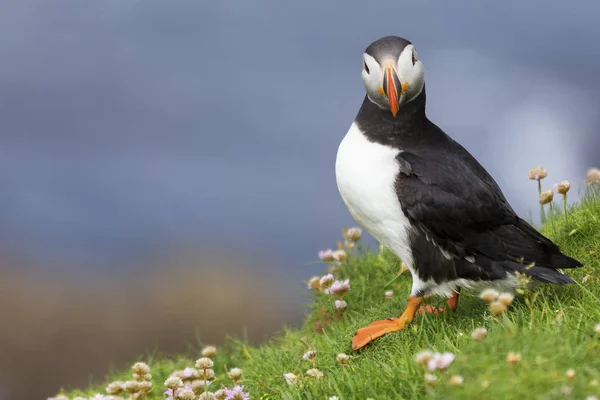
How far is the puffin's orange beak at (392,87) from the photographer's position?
16.9ft

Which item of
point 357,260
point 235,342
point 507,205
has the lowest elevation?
point 235,342

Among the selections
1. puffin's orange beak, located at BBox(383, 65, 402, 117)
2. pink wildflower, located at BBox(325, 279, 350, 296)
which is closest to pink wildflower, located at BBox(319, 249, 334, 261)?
pink wildflower, located at BBox(325, 279, 350, 296)

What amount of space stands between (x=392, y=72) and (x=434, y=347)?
6.42 feet

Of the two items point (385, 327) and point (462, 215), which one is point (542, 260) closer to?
point (462, 215)

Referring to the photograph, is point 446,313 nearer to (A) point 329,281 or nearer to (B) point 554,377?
(A) point 329,281

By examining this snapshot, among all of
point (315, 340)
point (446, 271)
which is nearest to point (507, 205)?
point (446, 271)

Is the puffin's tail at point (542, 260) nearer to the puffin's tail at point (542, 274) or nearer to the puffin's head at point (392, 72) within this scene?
the puffin's tail at point (542, 274)

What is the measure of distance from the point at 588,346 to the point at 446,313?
236 centimetres

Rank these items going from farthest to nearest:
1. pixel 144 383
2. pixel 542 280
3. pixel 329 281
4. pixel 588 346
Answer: pixel 329 281 → pixel 542 280 → pixel 144 383 → pixel 588 346

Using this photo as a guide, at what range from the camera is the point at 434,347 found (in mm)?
4348

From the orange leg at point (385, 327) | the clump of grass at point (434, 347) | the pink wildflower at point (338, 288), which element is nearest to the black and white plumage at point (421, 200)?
the orange leg at point (385, 327)

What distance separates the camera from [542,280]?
17.4 ft

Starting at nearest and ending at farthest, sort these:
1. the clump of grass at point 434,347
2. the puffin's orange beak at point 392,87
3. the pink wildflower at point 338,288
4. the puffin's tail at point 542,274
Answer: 1. the clump of grass at point 434,347
2. the puffin's orange beak at point 392,87
3. the puffin's tail at point 542,274
4. the pink wildflower at point 338,288

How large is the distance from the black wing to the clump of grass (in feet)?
1.05
